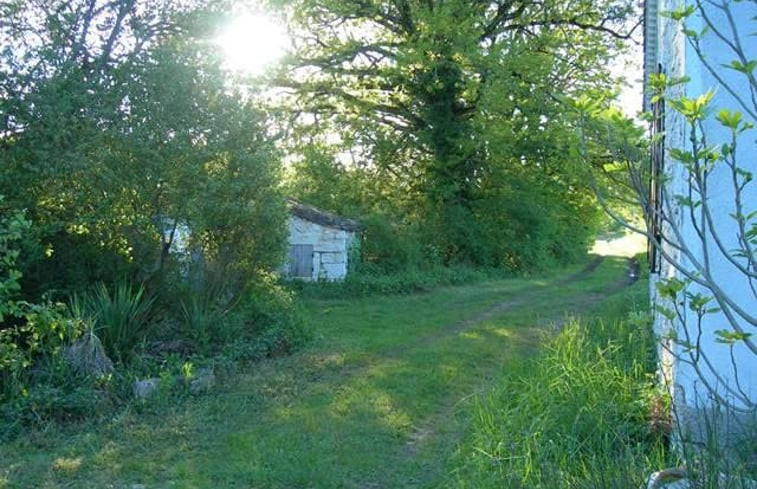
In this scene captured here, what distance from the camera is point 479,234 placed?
2391cm

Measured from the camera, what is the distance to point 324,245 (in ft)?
63.5

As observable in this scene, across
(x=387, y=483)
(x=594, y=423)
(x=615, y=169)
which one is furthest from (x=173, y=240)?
(x=615, y=169)

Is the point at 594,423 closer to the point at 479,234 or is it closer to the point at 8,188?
the point at 8,188

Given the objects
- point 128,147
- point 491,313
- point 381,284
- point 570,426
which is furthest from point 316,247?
point 570,426

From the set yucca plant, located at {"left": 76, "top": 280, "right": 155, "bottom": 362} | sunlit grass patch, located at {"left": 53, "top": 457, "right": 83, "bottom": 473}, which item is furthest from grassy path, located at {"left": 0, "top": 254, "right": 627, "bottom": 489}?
yucca plant, located at {"left": 76, "top": 280, "right": 155, "bottom": 362}

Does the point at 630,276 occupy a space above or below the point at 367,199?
below

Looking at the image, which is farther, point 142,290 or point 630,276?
point 630,276

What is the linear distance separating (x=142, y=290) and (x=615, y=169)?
7468mm

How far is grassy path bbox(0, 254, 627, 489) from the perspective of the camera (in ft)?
17.8

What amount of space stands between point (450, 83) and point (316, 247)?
7.25 metres

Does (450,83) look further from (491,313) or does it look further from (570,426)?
(570,426)

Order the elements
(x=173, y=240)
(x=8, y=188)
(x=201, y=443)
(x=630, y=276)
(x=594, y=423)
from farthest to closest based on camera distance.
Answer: (x=630, y=276), (x=173, y=240), (x=8, y=188), (x=201, y=443), (x=594, y=423)

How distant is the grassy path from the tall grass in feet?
1.76

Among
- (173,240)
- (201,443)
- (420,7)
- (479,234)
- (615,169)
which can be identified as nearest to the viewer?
(615,169)
